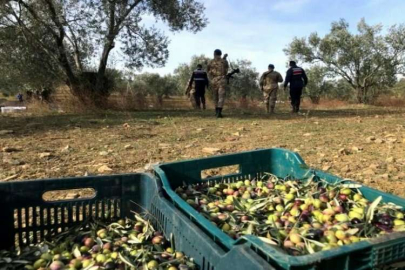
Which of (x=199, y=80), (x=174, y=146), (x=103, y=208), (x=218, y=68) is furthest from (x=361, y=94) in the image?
(x=103, y=208)

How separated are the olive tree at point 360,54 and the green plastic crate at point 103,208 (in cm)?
2412

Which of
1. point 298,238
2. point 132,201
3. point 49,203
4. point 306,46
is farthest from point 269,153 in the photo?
point 306,46

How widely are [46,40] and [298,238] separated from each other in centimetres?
1369

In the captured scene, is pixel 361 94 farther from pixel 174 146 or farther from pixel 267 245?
pixel 267 245

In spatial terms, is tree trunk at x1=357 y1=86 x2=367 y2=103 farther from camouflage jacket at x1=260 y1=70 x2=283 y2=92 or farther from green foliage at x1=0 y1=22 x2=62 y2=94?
green foliage at x1=0 y1=22 x2=62 y2=94

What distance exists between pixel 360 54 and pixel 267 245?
26.1 metres

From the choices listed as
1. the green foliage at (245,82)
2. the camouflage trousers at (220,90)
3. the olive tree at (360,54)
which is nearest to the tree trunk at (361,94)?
the olive tree at (360,54)

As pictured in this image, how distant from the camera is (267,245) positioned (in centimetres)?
120

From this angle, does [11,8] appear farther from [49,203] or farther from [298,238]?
[298,238]

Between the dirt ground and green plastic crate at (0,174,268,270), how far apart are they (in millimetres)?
1608

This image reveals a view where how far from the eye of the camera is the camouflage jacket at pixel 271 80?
11.2 metres

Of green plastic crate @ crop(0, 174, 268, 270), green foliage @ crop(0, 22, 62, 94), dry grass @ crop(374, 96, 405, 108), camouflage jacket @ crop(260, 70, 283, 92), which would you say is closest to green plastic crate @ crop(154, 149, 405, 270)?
green plastic crate @ crop(0, 174, 268, 270)

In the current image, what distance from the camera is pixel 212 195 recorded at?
238 centimetres

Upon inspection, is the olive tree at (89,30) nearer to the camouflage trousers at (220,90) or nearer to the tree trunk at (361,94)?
the camouflage trousers at (220,90)
